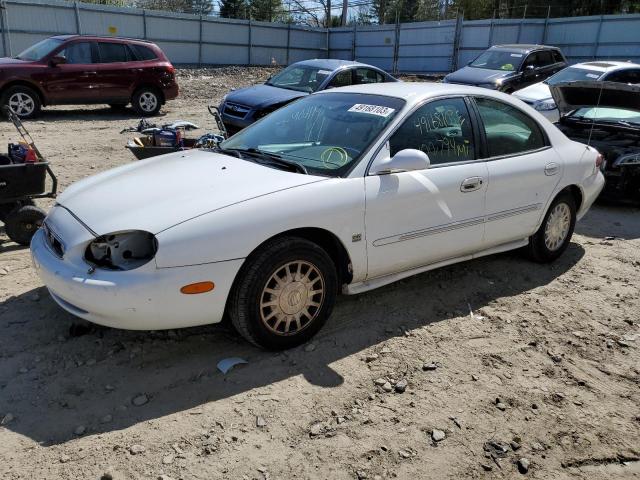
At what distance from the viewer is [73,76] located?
1255 cm

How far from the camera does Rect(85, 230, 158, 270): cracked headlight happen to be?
3154 mm

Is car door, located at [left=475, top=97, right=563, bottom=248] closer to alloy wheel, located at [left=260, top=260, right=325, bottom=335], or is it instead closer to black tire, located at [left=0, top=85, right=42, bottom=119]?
alloy wheel, located at [left=260, top=260, right=325, bottom=335]

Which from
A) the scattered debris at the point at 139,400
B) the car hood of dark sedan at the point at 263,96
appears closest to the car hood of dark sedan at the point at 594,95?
the car hood of dark sedan at the point at 263,96

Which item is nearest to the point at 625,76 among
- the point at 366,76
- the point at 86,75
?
the point at 366,76

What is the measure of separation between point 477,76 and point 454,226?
11042 mm

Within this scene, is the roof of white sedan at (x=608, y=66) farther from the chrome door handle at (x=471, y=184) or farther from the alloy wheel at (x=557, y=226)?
the chrome door handle at (x=471, y=184)

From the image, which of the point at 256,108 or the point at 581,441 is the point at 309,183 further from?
the point at 256,108

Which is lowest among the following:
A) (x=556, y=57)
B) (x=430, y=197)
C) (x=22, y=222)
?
(x=22, y=222)

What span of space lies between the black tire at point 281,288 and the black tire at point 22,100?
417 inches

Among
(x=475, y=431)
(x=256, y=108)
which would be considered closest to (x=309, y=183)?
(x=475, y=431)

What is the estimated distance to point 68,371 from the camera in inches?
129

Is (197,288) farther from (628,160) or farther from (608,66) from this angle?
(608,66)

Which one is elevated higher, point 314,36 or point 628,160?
point 314,36

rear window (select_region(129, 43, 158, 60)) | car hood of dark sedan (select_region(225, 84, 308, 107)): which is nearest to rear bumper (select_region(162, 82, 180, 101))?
rear window (select_region(129, 43, 158, 60))
